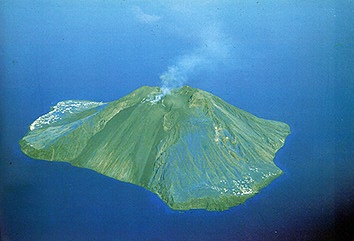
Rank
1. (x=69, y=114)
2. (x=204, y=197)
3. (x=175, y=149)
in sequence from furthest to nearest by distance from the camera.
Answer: (x=69, y=114) → (x=175, y=149) → (x=204, y=197)

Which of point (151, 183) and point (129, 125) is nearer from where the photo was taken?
point (151, 183)

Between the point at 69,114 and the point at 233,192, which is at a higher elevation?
the point at 69,114

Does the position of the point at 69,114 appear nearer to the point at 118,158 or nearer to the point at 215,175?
the point at 118,158

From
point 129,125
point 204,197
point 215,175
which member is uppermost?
point 129,125

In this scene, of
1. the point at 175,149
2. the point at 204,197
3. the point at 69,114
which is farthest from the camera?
the point at 69,114

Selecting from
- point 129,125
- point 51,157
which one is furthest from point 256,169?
point 51,157

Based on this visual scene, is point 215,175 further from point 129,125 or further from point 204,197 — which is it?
point 129,125
